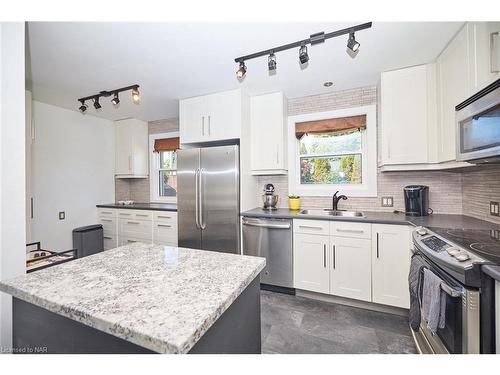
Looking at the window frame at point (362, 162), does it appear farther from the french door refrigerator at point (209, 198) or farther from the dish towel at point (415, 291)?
the dish towel at point (415, 291)

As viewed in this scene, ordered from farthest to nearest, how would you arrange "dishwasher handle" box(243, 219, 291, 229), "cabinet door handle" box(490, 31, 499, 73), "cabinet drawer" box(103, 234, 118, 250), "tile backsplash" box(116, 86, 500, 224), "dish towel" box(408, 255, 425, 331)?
1. "cabinet drawer" box(103, 234, 118, 250)
2. "dishwasher handle" box(243, 219, 291, 229)
3. "tile backsplash" box(116, 86, 500, 224)
4. "dish towel" box(408, 255, 425, 331)
5. "cabinet door handle" box(490, 31, 499, 73)

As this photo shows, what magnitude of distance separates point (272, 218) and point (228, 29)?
71.0 inches

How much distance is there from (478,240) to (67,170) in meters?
4.73

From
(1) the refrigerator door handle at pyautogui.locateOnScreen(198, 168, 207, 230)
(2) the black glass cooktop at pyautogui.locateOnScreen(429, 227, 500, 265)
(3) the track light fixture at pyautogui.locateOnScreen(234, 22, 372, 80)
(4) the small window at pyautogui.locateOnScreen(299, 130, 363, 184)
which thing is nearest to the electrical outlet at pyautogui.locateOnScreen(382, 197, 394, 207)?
(4) the small window at pyautogui.locateOnScreen(299, 130, 363, 184)

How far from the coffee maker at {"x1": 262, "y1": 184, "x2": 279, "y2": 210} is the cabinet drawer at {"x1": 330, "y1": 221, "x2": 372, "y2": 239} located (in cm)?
89

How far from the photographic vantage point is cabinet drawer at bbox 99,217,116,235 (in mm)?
3658

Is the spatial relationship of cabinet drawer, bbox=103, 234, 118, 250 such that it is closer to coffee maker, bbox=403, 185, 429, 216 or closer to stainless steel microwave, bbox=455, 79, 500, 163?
coffee maker, bbox=403, 185, 429, 216

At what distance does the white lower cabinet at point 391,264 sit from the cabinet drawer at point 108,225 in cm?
373

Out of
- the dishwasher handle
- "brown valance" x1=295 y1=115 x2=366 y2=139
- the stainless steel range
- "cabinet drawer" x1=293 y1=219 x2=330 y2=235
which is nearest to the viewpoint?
the stainless steel range

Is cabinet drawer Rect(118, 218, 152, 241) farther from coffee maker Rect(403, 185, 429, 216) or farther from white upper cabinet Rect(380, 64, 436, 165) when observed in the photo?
coffee maker Rect(403, 185, 429, 216)

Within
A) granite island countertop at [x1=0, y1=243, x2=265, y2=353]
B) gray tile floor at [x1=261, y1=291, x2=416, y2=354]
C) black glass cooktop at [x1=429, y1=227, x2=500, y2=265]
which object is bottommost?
gray tile floor at [x1=261, y1=291, x2=416, y2=354]

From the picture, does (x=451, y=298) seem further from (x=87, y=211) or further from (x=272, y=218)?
(x=87, y=211)

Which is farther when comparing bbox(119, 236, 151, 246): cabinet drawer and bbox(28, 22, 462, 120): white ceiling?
bbox(119, 236, 151, 246): cabinet drawer

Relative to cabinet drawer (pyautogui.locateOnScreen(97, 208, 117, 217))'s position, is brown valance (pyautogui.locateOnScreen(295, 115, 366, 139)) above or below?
above
